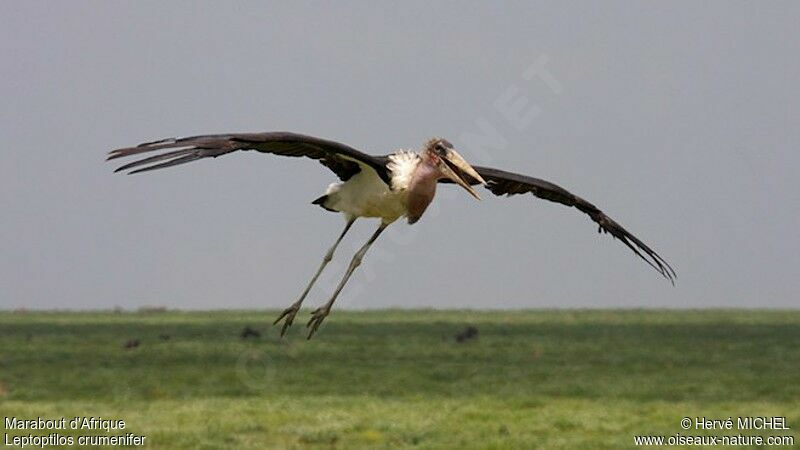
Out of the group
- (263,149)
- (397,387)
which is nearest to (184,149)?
(263,149)

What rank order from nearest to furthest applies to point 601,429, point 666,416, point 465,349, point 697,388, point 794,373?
point 601,429 < point 666,416 < point 697,388 < point 794,373 < point 465,349

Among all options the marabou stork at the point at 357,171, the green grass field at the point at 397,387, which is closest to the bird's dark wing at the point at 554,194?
the marabou stork at the point at 357,171

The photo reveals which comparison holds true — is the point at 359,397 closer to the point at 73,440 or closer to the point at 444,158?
the point at 73,440

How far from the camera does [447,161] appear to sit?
8938 millimetres

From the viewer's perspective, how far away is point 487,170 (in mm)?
10594

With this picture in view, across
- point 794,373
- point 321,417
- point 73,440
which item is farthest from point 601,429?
point 794,373

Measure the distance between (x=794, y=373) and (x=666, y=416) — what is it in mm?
14366

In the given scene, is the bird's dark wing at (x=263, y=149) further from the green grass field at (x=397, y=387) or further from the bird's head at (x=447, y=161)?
the green grass field at (x=397, y=387)

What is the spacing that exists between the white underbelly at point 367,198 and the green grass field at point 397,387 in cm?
1540

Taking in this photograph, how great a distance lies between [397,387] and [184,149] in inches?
1136

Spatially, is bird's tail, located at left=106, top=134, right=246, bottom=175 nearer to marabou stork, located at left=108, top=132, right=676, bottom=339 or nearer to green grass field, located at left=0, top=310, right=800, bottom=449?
marabou stork, located at left=108, top=132, right=676, bottom=339

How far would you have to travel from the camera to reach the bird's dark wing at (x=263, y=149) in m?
7.59

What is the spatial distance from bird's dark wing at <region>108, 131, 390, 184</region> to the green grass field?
15.6 metres

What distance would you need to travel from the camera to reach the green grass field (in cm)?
2662
